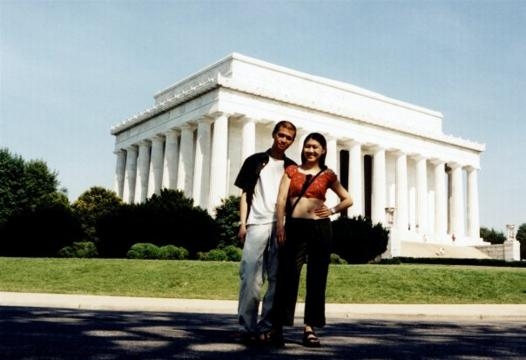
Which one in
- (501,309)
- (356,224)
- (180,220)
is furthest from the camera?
(356,224)

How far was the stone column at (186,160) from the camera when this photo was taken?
219 ft

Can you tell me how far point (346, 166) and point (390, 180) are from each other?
7.04m

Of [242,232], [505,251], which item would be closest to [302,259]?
[242,232]

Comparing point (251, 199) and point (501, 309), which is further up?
point (251, 199)

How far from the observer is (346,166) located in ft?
262

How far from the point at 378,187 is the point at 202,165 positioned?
2385cm

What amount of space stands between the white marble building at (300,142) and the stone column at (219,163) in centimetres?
10

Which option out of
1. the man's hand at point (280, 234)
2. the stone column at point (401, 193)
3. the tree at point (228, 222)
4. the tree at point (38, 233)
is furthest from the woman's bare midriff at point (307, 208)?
the stone column at point (401, 193)

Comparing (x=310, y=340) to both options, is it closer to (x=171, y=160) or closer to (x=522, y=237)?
Result: (x=171, y=160)

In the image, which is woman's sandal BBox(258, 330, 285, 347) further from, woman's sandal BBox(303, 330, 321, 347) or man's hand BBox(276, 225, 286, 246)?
man's hand BBox(276, 225, 286, 246)

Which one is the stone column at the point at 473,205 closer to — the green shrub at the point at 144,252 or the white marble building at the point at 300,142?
the white marble building at the point at 300,142

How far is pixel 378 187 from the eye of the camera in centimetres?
7494

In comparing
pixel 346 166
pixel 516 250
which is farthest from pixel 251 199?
pixel 346 166

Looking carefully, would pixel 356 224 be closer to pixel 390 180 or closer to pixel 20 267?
pixel 20 267
